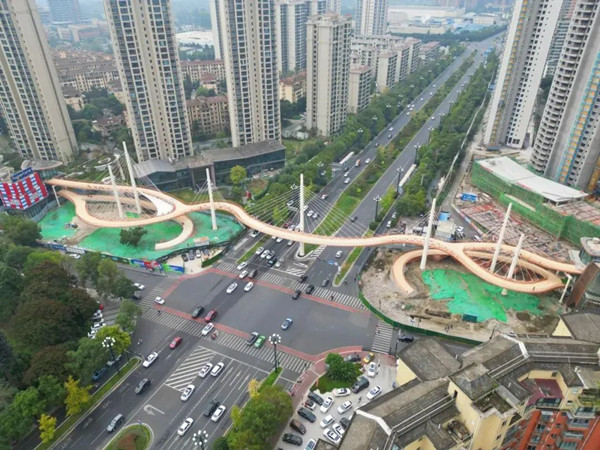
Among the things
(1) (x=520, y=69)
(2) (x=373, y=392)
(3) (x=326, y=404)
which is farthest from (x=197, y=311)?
(1) (x=520, y=69)


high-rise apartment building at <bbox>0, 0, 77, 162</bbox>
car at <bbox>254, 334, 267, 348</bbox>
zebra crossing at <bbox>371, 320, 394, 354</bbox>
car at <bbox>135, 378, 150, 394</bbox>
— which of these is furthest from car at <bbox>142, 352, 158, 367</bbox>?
high-rise apartment building at <bbox>0, 0, 77, 162</bbox>

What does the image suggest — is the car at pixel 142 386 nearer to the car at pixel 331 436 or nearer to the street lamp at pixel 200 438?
the street lamp at pixel 200 438

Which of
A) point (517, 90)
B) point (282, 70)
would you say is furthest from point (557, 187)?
point (282, 70)

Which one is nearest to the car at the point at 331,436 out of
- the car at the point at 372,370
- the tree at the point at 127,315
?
the car at the point at 372,370

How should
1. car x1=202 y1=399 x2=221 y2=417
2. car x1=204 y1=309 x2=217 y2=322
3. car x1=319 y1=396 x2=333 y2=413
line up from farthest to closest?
car x1=204 y1=309 x2=217 y2=322
car x1=202 y1=399 x2=221 y2=417
car x1=319 y1=396 x2=333 y2=413

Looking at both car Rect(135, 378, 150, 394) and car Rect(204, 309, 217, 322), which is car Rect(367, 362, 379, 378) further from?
car Rect(135, 378, 150, 394)

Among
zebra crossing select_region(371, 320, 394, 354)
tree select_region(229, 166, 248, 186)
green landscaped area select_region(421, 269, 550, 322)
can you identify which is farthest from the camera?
tree select_region(229, 166, 248, 186)

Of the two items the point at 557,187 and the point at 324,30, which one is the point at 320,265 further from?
the point at 324,30
